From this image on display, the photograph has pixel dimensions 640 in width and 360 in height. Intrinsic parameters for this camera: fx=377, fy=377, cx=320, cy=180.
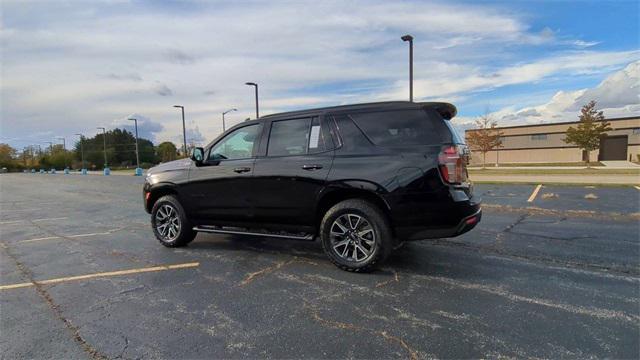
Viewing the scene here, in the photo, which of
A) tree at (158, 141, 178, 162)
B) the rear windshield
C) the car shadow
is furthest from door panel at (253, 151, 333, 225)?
tree at (158, 141, 178, 162)

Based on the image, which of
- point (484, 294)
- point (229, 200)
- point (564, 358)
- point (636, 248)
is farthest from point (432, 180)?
point (636, 248)

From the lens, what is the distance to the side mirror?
5293 mm

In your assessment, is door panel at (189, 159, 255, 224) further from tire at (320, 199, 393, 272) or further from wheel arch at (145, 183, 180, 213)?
tire at (320, 199, 393, 272)

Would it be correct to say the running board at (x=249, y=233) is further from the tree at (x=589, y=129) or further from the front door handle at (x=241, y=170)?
the tree at (x=589, y=129)

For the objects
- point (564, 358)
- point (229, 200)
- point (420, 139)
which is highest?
point (420, 139)

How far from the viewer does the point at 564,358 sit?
2539 mm

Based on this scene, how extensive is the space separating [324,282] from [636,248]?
14.6 feet

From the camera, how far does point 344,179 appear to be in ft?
14.0

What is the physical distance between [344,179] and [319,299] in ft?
4.43

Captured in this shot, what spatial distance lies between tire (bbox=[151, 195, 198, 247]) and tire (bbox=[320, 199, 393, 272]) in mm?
2348

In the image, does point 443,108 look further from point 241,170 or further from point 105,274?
point 105,274

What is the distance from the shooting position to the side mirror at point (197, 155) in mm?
5293

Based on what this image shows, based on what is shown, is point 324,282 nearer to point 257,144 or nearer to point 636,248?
point 257,144

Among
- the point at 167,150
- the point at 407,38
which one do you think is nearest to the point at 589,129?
the point at 407,38
